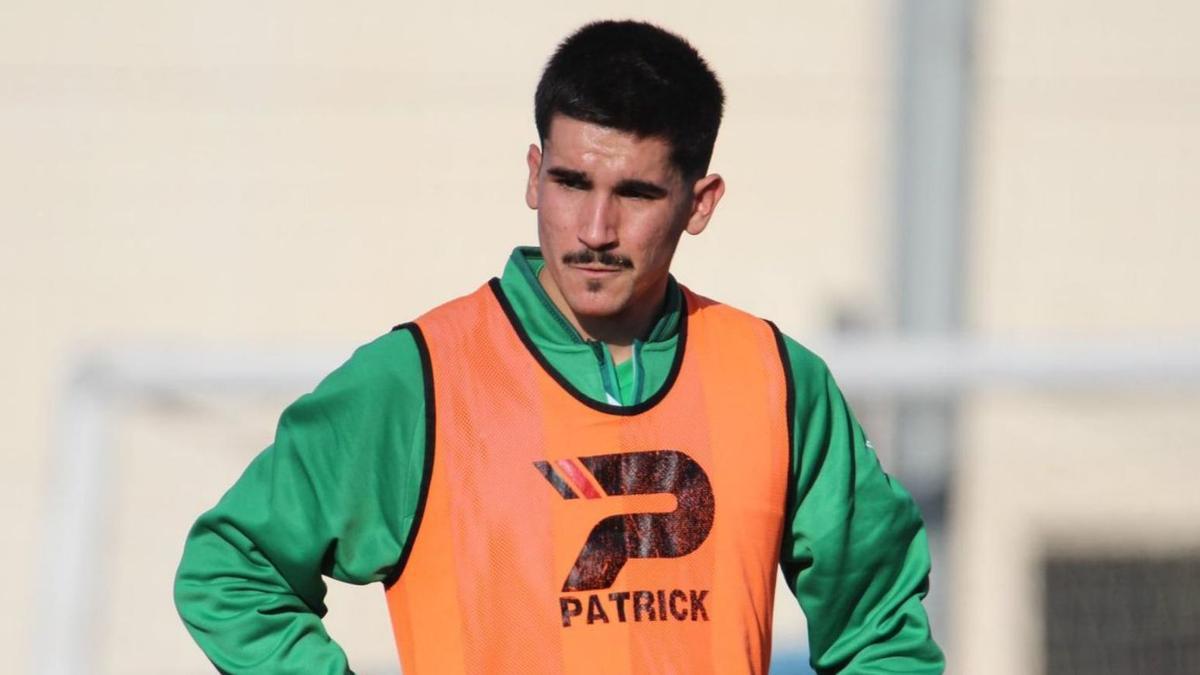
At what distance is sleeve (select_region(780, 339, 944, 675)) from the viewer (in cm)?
187

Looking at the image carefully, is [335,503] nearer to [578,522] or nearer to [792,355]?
[578,522]

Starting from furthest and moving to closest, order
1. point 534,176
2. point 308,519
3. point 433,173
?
1. point 433,173
2. point 534,176
3. point 308,519

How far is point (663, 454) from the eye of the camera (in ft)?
5.94

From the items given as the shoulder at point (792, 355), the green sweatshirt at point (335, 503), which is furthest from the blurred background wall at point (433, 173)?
the green sweatshirt at point (335, 503)

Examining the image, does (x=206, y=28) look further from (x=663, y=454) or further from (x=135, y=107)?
(x=663, y=454)

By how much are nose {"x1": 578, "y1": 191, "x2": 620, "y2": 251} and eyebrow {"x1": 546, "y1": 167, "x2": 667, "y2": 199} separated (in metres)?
0.02

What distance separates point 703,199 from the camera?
191cm

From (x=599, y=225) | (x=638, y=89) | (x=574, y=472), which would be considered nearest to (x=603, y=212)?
(x=599, y=225)

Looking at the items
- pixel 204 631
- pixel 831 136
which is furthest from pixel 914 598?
pixel 831 136

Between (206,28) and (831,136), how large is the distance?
1433mm

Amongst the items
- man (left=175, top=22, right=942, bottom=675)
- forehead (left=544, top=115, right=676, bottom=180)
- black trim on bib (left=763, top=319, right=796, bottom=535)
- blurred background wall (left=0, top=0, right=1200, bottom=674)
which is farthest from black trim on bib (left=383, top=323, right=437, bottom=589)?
blurred background wall (left=0, top=0, right=1200, bottom=674)

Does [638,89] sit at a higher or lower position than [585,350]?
higher

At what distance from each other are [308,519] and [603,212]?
356mm

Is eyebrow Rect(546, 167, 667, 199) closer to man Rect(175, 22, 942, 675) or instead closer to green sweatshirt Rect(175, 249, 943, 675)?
man Rect(175, 22, 942, 675)
